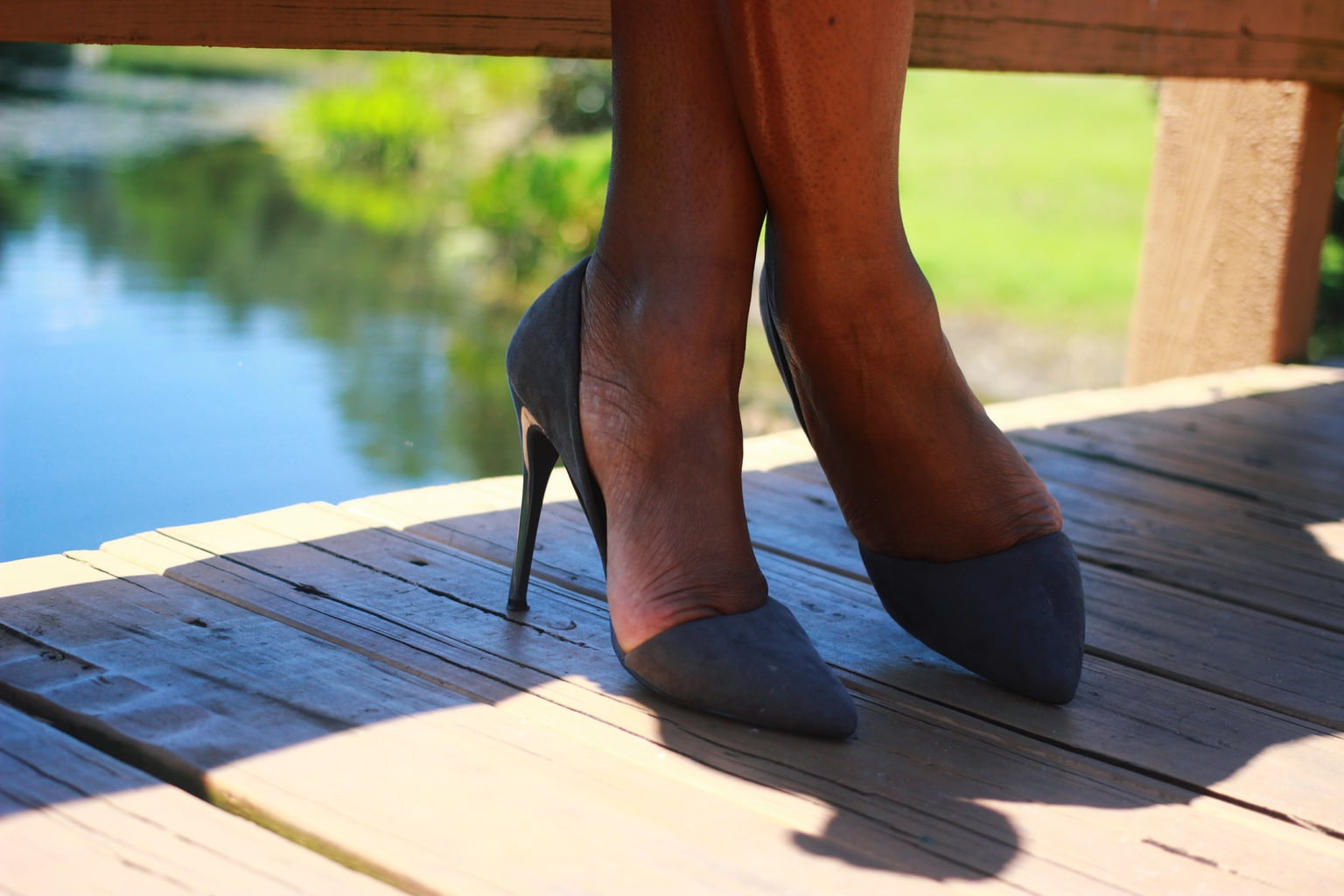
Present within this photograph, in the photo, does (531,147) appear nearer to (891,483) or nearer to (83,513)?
(83,513)

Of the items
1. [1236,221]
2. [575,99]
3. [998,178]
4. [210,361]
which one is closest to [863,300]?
[1236,221]

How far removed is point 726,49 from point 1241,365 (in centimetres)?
192

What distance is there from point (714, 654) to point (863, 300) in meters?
0.30

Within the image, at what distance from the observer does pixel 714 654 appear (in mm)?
931

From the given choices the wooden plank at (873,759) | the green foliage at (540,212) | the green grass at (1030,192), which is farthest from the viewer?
the green foliage at (540,212)

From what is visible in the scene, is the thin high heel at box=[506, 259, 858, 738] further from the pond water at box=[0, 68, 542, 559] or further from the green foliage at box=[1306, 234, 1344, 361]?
the green foliage at box=[1306, 234, 1344, 361]

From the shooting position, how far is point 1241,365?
2.60m

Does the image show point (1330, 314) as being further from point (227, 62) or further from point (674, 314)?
point (227, 62)

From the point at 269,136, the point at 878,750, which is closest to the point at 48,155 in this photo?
the point at 269,136

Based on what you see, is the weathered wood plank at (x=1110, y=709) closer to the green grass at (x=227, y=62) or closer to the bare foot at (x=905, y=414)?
the bare foot at (x=905, y=414)

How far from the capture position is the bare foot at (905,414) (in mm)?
1054

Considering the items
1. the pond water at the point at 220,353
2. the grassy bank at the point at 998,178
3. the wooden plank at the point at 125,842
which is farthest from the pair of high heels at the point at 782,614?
the grassy bank at the point at 998,178

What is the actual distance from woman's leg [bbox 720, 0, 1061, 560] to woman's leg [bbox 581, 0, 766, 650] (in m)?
0.03

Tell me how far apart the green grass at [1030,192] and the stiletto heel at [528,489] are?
173 inches
